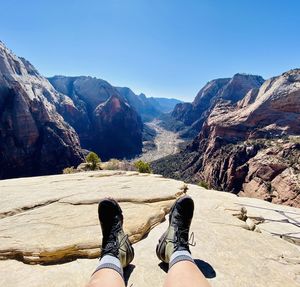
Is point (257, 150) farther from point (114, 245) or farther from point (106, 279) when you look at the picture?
point (106, 279)

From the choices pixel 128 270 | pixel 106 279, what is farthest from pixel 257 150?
pixel 106 279

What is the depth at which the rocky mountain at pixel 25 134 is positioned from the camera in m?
109

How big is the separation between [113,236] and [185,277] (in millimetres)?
1917

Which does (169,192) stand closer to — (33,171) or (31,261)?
(31,261)

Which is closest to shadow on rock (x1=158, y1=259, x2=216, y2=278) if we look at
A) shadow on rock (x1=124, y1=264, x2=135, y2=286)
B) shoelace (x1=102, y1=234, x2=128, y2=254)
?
shadow on rock (x1=124, y1=264, x2=135, y2=286)

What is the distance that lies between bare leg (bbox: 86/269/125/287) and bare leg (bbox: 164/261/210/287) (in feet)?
2.34

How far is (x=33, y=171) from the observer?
383 ft

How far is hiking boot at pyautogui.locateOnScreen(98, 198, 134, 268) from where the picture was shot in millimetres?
5297

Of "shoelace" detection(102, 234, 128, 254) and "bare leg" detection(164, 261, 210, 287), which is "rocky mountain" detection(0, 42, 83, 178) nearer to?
"shoelace" detection(102, 234, 128, 254)

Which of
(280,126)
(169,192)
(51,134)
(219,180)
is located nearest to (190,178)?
(219,180)

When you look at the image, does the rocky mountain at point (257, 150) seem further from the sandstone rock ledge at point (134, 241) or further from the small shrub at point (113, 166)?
the sandstone rock ledge at point (134, 241)

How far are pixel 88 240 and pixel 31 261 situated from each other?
125 centimetres

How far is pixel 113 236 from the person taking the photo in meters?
5.66

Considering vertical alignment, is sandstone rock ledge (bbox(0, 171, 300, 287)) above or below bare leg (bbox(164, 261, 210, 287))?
below
